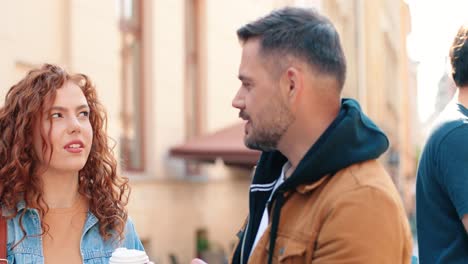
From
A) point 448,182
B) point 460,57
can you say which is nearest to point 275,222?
point 448,182

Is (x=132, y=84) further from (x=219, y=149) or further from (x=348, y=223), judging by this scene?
(x=348, y=223)

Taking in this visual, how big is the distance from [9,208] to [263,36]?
142cm

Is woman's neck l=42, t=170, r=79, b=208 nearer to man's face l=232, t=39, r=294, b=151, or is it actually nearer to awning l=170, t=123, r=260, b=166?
man's face l=232, t=39, r=294, b=151

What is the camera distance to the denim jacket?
299 centimetres

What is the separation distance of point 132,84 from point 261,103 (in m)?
7.71

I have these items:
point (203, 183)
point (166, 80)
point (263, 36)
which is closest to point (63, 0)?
point (166, 80)

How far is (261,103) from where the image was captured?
7.64ft

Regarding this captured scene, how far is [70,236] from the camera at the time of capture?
3129mm

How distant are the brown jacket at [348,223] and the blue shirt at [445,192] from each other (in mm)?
590

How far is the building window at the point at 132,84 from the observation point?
9555 mm

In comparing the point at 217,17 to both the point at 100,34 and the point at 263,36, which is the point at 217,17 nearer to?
the point at 100,34

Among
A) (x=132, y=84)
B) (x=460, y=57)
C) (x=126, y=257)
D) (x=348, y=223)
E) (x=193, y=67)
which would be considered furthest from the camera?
(x=193, y=67)

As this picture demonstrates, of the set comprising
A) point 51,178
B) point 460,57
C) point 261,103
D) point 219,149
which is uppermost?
point 460,57

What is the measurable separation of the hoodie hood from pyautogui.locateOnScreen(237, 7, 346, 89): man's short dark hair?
144mm
